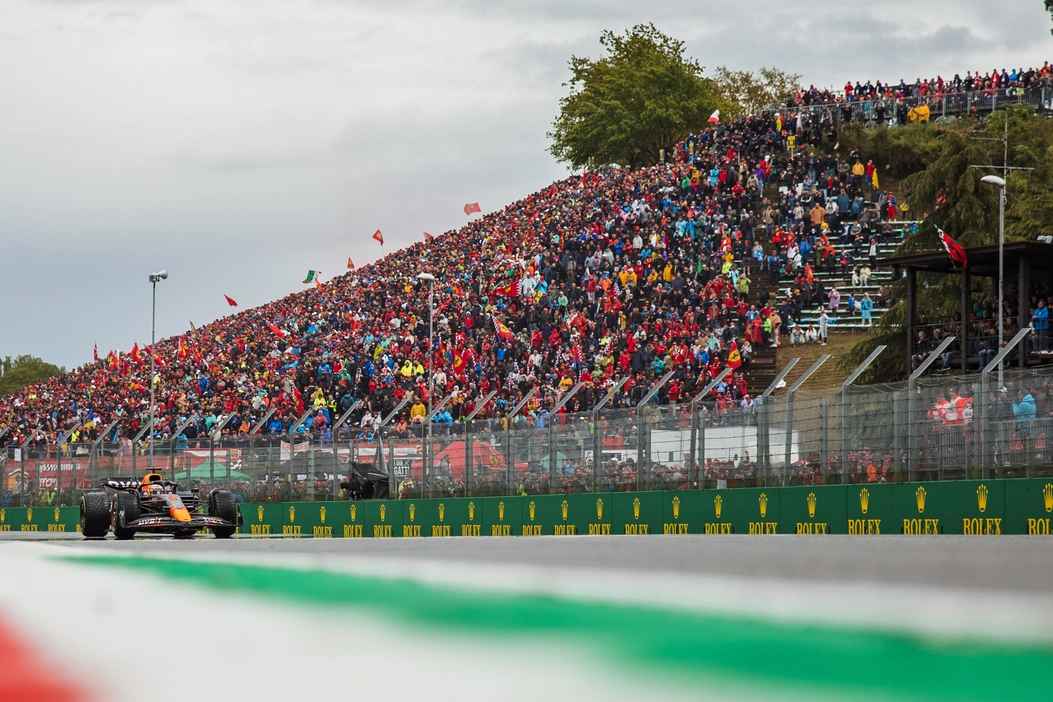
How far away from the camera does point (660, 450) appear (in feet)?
79.7

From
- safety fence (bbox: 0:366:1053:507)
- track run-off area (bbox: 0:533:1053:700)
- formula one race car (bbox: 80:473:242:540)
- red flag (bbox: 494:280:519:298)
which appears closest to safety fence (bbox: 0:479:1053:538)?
safety fence (bbox: 0:366:1053:507)

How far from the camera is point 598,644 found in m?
6.87

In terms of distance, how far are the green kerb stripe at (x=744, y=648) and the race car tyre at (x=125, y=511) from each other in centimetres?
1623

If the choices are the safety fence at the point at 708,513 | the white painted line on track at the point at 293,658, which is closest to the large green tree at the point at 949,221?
the safety fence at the point at 708,513

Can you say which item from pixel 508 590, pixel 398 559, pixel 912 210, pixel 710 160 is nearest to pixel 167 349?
pixel 710 160

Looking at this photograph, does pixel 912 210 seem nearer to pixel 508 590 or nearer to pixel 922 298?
pixel 922 298

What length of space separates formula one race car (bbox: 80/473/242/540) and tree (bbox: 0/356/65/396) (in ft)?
336

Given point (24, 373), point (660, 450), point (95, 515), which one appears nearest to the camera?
point (660, 450)

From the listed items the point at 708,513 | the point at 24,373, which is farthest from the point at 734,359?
the point at 24,373

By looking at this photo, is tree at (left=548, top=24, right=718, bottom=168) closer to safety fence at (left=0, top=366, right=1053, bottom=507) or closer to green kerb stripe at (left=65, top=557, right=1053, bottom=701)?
safety fence at (left=0, top=366, right=1053, bottom=507)

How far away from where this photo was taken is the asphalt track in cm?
958

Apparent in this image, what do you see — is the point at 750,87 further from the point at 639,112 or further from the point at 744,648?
the point at 744,648

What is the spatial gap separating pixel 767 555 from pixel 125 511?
15.4 meters

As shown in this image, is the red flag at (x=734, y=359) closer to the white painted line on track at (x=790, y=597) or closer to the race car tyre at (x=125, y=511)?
the race car tyre at (x=125, y=511)
